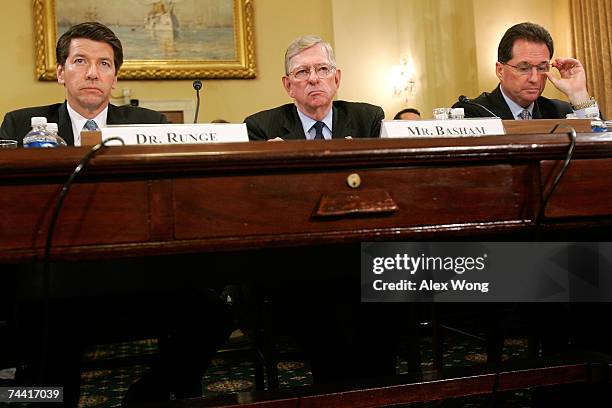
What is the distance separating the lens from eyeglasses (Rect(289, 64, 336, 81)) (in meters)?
2.65

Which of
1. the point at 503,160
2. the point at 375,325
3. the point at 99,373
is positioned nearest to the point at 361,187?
the point at 503,160

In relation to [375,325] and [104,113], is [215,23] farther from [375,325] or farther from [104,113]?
[375,325]

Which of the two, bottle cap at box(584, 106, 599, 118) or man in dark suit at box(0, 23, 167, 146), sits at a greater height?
man in dark suit at box(0, 23, 167, 146)

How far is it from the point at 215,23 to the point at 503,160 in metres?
6.46

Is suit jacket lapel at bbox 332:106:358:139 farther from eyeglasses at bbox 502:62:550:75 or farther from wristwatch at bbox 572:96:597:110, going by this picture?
wristwatch at bbox 572:96:597:110

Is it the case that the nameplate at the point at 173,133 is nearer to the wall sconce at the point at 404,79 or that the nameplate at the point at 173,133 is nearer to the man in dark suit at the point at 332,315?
the man in dark suit at the point at 332,315

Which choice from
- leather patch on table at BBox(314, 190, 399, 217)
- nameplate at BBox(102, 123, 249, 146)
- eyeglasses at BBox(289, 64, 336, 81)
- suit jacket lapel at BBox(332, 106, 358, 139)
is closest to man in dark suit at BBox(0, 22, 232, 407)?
nameplate at BBox(102, 123, 249, 146)

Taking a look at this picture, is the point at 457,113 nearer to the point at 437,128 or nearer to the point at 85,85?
the point at 437,128

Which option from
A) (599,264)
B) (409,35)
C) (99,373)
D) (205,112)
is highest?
(409,35)

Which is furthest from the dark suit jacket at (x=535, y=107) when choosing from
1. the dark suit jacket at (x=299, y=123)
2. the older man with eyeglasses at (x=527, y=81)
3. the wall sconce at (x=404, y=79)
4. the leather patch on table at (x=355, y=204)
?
the wall sconce at (x=404, y=79)

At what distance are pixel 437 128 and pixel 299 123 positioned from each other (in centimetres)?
126

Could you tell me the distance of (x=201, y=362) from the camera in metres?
1.84

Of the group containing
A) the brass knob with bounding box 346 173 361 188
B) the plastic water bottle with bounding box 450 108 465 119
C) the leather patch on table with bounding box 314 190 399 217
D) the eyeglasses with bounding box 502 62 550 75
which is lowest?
the leather patch on table with bounding box 314 190 399 217

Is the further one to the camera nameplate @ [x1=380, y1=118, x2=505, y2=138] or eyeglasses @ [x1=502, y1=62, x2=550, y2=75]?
eyeglasses @ [x1=502, y1=62, x2=550, y2=75]
